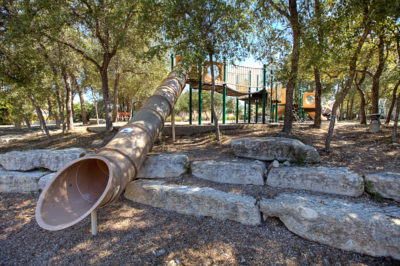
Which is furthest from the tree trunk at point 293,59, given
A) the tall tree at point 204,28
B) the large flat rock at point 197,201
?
the large flat rock at point 197,201

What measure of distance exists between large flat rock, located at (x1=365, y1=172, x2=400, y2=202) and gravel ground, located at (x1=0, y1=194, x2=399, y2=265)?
1.34 m

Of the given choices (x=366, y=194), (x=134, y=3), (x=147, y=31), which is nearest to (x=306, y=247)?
(x=366, y=194)

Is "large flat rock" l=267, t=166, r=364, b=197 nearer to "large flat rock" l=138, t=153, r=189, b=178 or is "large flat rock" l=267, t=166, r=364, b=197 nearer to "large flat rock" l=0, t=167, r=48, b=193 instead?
"large flat rock" l=138, t=153, r=189, b=178

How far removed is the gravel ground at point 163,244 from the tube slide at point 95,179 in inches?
19.1

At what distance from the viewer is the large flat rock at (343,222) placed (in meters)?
2.45

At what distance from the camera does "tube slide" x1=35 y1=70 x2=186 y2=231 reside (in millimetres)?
2782

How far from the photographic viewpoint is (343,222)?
103 inches

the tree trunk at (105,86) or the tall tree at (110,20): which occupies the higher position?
the tall tree at (110,20)

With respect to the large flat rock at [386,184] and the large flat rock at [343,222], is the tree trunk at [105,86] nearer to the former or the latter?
the large flat rock at [343,222]

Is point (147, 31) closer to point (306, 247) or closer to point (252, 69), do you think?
point (252, 69)

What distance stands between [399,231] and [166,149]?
17.6 ft

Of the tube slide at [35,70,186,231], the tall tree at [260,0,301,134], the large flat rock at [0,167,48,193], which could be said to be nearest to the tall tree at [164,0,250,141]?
the tall tree at [260,0,301,134]

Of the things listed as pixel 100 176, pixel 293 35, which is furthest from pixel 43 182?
pixel 293 35

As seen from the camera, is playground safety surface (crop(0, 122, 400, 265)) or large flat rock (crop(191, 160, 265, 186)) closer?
playground safety surface (crop(0, 122, 400, 265))
